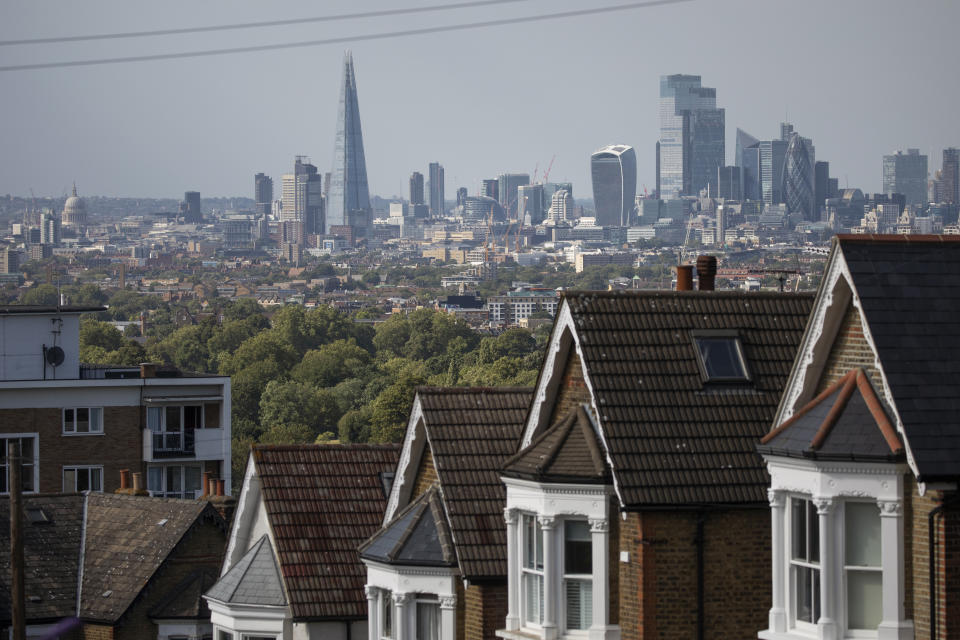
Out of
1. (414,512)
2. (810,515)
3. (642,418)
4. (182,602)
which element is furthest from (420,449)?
(182,602)

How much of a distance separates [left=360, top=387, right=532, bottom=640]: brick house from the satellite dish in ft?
101

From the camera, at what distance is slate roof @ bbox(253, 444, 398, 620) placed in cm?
2525

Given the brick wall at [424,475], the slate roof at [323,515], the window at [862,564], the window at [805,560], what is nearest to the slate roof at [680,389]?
the window at [805,560]

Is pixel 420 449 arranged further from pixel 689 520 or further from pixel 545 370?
pixel 689 520

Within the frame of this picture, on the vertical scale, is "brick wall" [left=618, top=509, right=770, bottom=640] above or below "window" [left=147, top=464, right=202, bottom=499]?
above

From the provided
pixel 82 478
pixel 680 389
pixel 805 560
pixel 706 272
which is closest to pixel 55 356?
pixel 82 478

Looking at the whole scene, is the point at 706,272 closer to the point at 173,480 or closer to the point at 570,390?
the point at 570,390

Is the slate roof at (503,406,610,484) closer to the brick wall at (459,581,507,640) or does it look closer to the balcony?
the brick wall at (459,581,507,640)

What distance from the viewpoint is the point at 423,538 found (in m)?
22.2

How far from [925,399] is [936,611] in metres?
1.78

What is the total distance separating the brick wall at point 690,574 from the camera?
1889 centimetres

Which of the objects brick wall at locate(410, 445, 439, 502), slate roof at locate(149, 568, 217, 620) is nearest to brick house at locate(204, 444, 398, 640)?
brick wall at locate(410, 445, 439, 502)

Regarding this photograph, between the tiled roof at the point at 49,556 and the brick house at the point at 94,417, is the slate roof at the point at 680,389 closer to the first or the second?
the tiled roof at the point at 49,556

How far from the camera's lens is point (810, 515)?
17.4 meters
